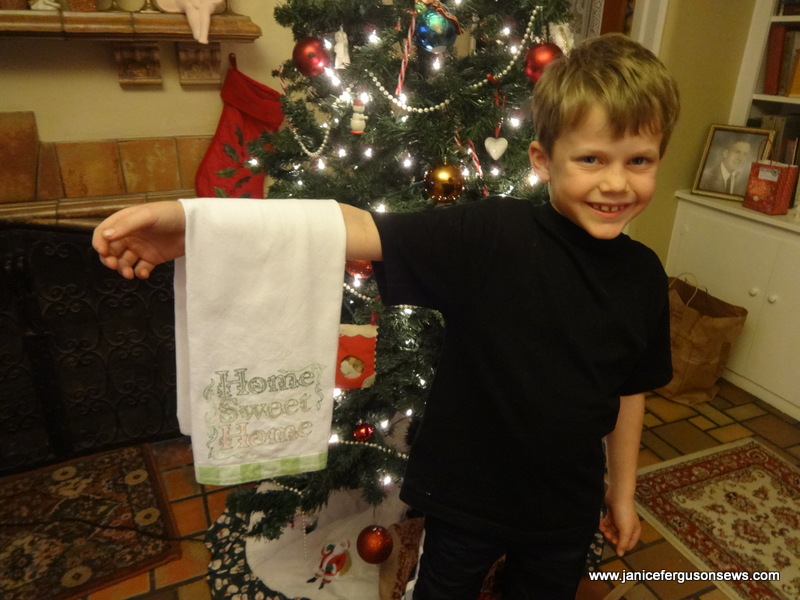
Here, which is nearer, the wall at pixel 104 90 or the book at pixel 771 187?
the wall at pixel 104 90

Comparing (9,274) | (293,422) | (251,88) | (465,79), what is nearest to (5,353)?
(9,274)

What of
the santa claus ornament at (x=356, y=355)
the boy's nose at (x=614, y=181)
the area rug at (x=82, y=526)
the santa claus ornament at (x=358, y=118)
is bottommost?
the area rug at (x=82, y=526)

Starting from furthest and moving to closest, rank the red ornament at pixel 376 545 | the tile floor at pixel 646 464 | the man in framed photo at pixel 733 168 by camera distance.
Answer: the man in framed photo at pixel 733 168 < the tile floor at pixel 646 464 < the red ornament at pixel 376 545

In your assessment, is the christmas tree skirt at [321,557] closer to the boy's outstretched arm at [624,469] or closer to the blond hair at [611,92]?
the boy's outstretched arm at [624,469]

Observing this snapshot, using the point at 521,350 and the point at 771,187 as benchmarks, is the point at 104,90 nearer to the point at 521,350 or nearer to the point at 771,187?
the point at 521,350

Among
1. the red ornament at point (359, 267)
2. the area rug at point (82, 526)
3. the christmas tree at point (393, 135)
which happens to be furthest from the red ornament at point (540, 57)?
the area rug at point (82, 526)

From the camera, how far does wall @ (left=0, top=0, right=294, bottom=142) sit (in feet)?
5.86

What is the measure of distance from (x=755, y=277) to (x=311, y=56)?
6.23 feet

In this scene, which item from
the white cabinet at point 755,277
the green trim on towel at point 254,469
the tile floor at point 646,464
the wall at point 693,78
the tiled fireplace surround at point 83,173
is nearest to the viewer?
the green trim on towel at point 254,469

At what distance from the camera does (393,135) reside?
1267 mm

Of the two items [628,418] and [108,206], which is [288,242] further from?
[108,206]

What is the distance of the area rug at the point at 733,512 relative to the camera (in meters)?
1.62

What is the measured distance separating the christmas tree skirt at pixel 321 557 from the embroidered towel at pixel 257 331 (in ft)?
2.37

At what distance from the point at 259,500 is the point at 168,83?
4.52 feet
